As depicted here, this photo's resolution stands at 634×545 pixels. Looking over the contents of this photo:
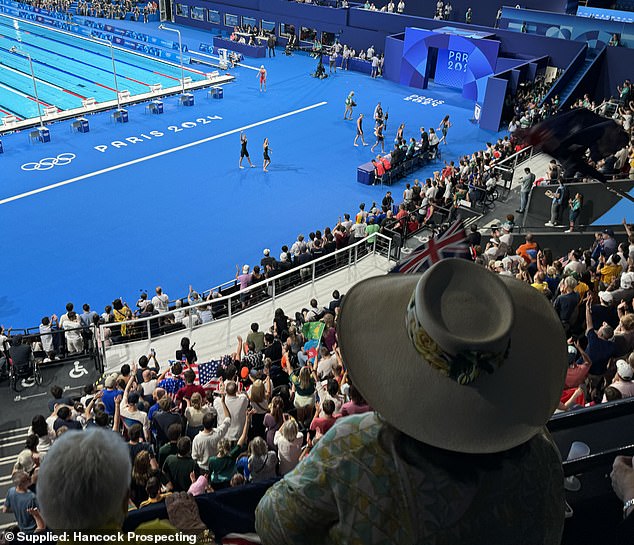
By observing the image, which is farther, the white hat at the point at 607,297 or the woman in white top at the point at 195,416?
the white hat at the point at 607,297

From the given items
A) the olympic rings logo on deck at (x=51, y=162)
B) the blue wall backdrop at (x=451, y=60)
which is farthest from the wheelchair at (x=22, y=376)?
the blue wall backdrop at (x=451, y=60)

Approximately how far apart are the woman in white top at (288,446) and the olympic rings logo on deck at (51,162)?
1751 cm

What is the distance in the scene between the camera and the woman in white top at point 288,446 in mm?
5496

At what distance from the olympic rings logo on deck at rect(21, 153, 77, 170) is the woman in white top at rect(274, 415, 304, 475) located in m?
17.5

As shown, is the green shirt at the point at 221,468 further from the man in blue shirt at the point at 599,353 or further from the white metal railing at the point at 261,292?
the white metal railing at the point at 261,292

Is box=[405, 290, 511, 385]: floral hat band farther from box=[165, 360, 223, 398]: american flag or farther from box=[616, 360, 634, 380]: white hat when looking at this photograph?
box=[165, 360, 223, 398]: american flag

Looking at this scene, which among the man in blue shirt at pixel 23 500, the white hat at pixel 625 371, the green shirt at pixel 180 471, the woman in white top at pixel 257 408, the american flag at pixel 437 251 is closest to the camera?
the man in blue shirt at pixel 23 500

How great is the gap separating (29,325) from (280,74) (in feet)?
76.0

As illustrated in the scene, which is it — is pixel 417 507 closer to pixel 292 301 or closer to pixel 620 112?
pixel 292 301

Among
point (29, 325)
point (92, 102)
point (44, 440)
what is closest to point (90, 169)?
point (92, 102)

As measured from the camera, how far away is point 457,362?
1365 mm

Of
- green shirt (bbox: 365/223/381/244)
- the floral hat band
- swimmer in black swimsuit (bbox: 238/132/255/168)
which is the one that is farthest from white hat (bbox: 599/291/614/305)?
swimmer in black swimsuit (bbox: 238/132/255/168)

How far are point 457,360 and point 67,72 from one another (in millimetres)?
34047

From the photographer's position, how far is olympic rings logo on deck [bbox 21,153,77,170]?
1992 centimetres
